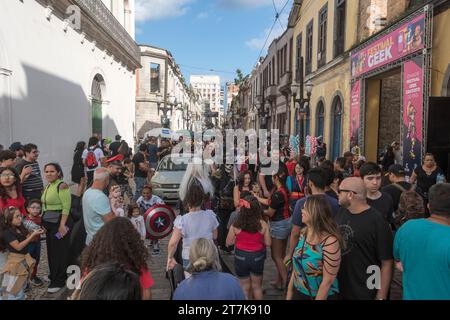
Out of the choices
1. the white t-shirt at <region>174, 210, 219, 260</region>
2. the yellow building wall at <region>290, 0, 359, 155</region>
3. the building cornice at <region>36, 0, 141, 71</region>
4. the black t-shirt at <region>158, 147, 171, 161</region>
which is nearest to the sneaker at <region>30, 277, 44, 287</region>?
the white t-shirt at <region>174, 210, 219, 260</region>

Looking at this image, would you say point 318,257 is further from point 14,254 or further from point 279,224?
point 14,254

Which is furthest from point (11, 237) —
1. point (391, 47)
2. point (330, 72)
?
point (330, 72)

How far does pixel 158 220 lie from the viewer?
17.6 ft

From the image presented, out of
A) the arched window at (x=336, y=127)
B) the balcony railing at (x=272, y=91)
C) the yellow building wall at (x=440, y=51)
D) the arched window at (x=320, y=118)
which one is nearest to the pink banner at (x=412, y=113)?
the yellow building wall at (x=440, y=51)

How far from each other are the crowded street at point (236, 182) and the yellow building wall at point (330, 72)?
115 mm

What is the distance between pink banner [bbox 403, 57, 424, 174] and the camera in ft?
31.0

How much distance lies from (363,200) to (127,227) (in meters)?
1.91

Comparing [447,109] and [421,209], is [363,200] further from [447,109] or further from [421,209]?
[447,109]

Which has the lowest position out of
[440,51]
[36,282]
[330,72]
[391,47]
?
[36,282]

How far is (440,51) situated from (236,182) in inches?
238

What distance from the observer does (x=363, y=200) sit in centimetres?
321

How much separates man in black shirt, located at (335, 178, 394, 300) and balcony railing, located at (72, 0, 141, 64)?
1399cm
